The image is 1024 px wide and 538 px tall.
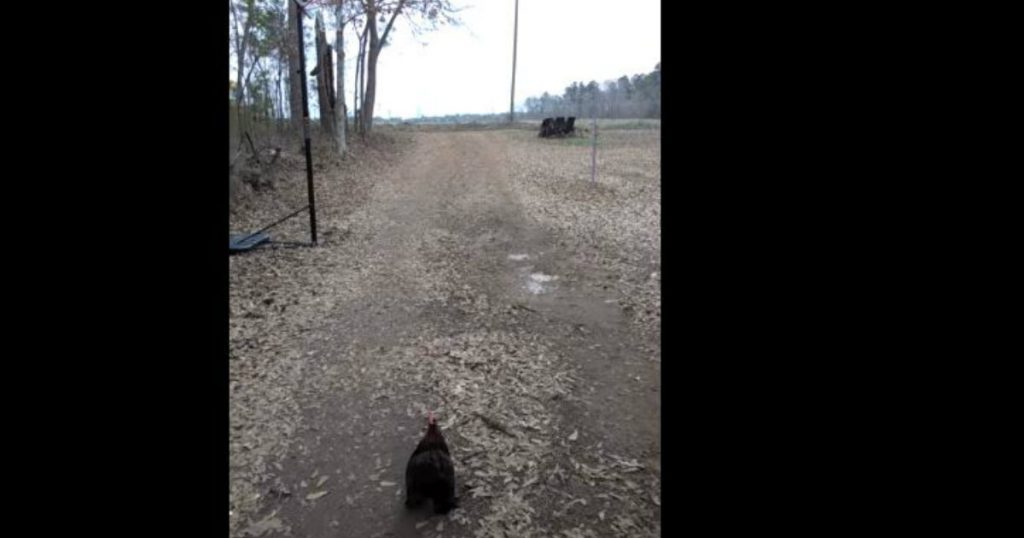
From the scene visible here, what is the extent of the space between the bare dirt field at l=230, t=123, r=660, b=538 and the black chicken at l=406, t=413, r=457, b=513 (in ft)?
0.26

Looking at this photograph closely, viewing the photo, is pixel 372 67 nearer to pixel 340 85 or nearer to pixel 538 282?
pixel 340 85

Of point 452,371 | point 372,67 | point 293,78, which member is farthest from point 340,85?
point 452,371

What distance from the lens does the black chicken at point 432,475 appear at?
3.17m

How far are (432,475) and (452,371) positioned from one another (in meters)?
1.89

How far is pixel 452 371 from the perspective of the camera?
199 inches

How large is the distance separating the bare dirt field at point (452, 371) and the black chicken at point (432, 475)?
0.08m

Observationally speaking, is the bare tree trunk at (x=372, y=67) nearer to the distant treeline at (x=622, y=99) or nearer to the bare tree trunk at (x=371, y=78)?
the bare tree trunk at (x=371, y=78)

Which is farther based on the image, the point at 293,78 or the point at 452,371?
the point at 293,78

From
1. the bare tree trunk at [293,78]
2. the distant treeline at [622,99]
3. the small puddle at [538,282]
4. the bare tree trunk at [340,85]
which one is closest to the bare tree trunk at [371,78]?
the bare tree trunk at [340,85]
